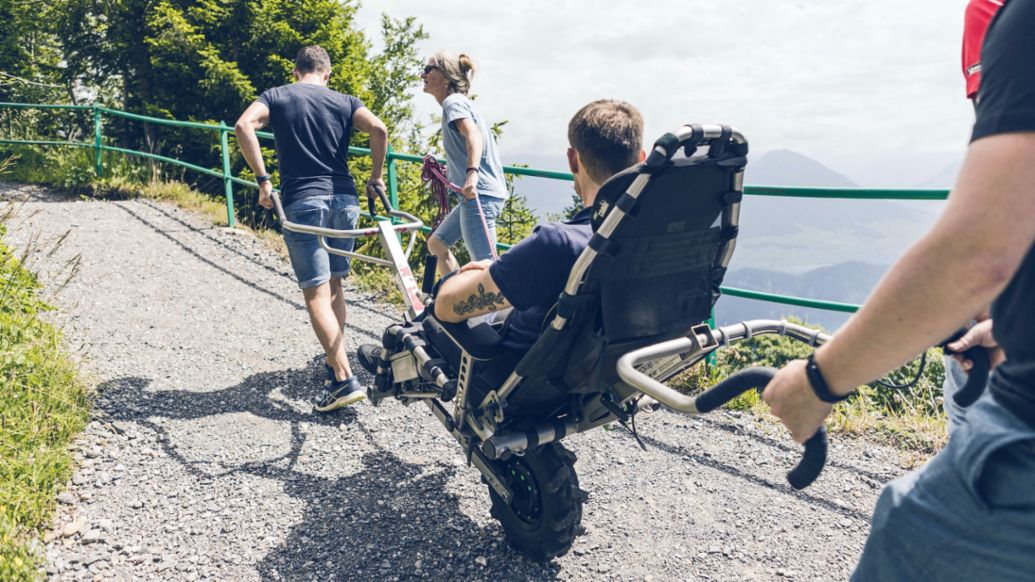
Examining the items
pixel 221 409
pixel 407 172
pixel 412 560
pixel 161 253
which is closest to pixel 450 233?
pixel 221 409

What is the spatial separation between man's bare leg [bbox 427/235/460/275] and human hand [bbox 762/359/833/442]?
412cm

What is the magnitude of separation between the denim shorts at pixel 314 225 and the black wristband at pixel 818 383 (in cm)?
335

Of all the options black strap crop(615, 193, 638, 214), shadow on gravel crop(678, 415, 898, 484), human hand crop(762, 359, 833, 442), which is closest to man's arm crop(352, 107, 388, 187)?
shadow on gravel crop(678, 415, 898, 484)

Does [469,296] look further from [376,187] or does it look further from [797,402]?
[376,187]

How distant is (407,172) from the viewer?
40.0ft

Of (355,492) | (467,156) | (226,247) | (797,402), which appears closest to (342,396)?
(355,492)

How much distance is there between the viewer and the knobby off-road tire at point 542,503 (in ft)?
8.87

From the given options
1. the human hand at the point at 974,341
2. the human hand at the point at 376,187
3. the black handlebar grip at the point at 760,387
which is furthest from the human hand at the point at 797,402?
the human hand at the point at 376,187

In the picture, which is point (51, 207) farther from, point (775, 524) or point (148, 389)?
point (775, 524)

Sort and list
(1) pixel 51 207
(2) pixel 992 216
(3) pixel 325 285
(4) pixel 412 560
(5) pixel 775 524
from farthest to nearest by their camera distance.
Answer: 1. (1) pixel 51 207
2. (3) pixel 325 285
3. (5) pixel 775 524
4. (4) pixel 412 560
5. (2) pixel 992 216

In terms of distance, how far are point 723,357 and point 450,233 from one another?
2160mm

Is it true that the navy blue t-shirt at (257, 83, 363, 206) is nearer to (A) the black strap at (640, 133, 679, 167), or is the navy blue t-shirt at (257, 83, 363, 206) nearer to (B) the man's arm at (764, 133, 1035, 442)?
(A) the black strap at (640, 133, 679, 167)

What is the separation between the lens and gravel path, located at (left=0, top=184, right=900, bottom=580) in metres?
2.92

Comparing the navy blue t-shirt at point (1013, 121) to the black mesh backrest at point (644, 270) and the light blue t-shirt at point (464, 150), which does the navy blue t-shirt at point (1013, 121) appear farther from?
the light blue t-shirt at point (464, 150)
